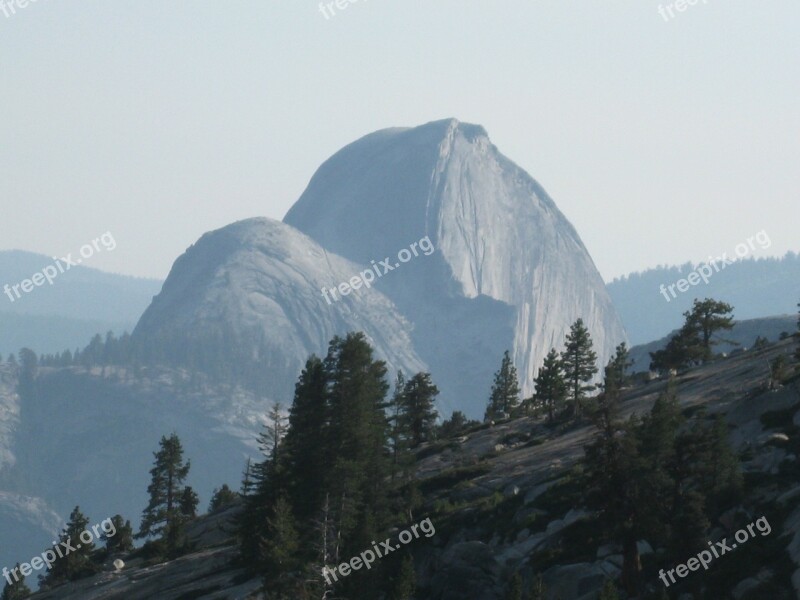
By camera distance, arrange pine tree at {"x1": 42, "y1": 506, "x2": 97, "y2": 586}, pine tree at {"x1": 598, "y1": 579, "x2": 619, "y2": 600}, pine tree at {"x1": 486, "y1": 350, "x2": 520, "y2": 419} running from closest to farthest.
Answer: pine tree at {"x1": 598, "y1": 579, "x2": 619, "y2": 600} → pine tree at {"x1": 42, "y1": 506, "x2": 97, "y2": 586} → pine tree at {"x1": 486, "y1": 350, "x2": 520, "y2": 419}

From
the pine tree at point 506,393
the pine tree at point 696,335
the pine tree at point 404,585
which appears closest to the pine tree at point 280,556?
the pine tree at point 404,585

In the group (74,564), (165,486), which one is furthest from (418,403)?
(74,564)

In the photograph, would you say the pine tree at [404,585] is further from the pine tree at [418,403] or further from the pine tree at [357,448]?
the pine tree at [418,403]

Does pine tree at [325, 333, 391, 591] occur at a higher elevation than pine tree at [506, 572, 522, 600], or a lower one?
higher

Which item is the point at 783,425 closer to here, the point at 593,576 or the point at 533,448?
the point at 593,576

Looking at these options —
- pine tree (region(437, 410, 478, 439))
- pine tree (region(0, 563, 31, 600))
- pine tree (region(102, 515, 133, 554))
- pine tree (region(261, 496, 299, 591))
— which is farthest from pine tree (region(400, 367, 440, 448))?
pine tree (region(261, 496, 299, 591))

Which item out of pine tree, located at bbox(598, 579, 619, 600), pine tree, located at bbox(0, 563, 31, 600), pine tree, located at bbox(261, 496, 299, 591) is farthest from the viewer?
pine tree, located at bbox(0, 563, 31, 600)

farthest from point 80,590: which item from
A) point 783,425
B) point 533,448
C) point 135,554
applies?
point 783,425

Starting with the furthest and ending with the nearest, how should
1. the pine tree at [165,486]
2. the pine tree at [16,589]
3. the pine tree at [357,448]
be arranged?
the pine tree at [16,589] < the pine tree at [165,486] < the pine tree at [357,448]

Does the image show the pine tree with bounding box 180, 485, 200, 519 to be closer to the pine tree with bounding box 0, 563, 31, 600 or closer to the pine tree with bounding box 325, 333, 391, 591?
the pine tree with bounding box 0, 563, 31, 600

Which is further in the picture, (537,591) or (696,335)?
(696,335)

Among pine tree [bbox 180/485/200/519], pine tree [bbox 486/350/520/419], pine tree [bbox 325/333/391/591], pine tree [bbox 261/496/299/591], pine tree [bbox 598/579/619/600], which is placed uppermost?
pine tree [bbox 486/350/520/419]

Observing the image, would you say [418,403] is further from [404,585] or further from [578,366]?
[404,585]

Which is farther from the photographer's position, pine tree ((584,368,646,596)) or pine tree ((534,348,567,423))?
pine tree ((534,348,567,423))
